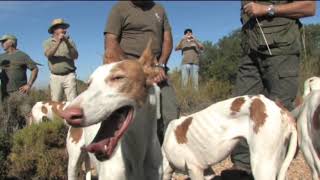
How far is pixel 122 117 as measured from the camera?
11.8 ft

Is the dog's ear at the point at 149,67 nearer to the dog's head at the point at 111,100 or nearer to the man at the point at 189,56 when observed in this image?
the dog's head at the point at 111,100

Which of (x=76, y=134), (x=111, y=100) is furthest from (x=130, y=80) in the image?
(x=76, y=134)

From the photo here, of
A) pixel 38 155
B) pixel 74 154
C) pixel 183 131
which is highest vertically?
pixel 183 131

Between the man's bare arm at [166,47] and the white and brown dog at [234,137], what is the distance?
1.11m

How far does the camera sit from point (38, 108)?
10547mm

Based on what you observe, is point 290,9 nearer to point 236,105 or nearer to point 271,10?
point 271,10

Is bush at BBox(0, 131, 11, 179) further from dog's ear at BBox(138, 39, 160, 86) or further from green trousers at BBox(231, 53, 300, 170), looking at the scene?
dog's ear at BBox(138, 39, 160, 86)

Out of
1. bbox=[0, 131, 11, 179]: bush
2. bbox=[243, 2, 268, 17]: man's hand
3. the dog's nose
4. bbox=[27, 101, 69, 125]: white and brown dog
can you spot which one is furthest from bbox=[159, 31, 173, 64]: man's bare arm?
bbox=[27, 101, 69, 125]: white and brown dog

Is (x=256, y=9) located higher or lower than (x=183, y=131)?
higher

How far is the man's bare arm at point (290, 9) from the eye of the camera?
5.63 meters

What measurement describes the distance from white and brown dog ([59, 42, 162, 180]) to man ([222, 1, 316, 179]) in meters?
2.30

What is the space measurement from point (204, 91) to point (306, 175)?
7.31m

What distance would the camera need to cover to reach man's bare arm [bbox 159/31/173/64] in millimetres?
5393

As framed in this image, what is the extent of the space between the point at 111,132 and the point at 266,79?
315 cm
